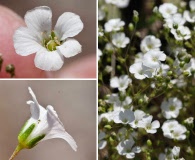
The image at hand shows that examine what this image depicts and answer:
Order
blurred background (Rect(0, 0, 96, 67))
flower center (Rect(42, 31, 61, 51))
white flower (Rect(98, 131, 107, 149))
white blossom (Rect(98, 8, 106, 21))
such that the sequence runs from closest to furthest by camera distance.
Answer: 1. flower center (Rect(42, 31, 61, 51))
2. blurred background (Rect(0, 0, 96, 67))
3. white flower (Rect(98, 131, 107, 149))
4. white blossom (Rect(98, 8, 106, 21))

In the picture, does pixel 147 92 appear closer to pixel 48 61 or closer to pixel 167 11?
pixel 167 11

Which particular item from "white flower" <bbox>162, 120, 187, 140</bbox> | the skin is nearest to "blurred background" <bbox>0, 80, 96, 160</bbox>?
the skin

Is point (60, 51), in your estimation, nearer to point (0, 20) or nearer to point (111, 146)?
point (0, 20)

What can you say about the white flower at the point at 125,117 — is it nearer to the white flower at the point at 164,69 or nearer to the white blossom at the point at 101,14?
the white flower at the point at 164,69

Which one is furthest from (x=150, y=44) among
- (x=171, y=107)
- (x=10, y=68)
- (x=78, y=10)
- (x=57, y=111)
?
(x=10, y=68)

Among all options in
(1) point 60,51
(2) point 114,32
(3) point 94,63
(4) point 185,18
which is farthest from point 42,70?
(4) point 185,18

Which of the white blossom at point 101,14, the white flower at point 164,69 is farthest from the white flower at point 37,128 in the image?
the white blossom at point 101,14

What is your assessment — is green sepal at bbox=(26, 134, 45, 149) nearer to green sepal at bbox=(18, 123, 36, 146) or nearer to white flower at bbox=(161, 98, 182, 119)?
green sepal at bbox=(18, 123, 36, 146)
